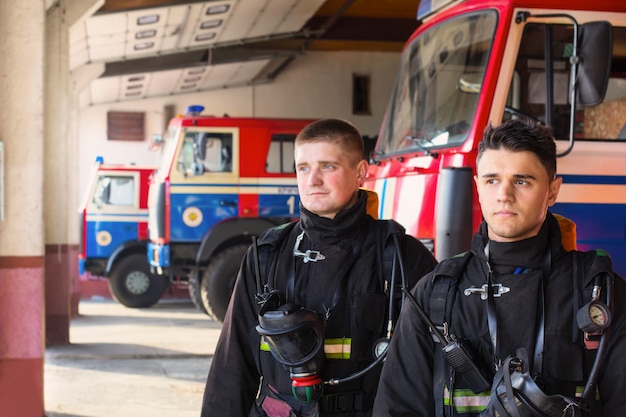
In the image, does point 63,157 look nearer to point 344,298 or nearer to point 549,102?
point 549,102

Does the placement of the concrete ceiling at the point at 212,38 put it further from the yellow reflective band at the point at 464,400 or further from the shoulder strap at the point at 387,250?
the yellow reflective band at the point at 464,400

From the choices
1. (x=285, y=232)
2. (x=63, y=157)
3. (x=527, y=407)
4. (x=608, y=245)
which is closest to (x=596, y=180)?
(x=608, y=245)

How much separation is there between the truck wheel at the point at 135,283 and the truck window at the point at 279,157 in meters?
3.20

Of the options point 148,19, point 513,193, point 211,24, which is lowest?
point 513,193

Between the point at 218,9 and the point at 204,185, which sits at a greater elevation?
the point at 218,9

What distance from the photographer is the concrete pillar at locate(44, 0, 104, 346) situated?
10.2m

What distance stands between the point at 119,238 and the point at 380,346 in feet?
40.0

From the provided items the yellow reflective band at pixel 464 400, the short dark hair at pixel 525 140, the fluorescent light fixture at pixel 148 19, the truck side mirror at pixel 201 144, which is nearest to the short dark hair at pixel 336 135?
the short dark hair at pixel 525 140

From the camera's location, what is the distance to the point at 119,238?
14805 mm

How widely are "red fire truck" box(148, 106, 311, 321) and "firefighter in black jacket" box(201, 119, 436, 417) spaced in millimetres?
9204

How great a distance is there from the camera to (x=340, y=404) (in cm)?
301

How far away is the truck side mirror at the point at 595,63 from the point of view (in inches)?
192

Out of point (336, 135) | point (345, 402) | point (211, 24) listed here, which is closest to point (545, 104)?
point (336, 135)

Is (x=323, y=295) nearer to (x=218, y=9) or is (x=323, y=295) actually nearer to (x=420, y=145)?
(x=420, y=145)
